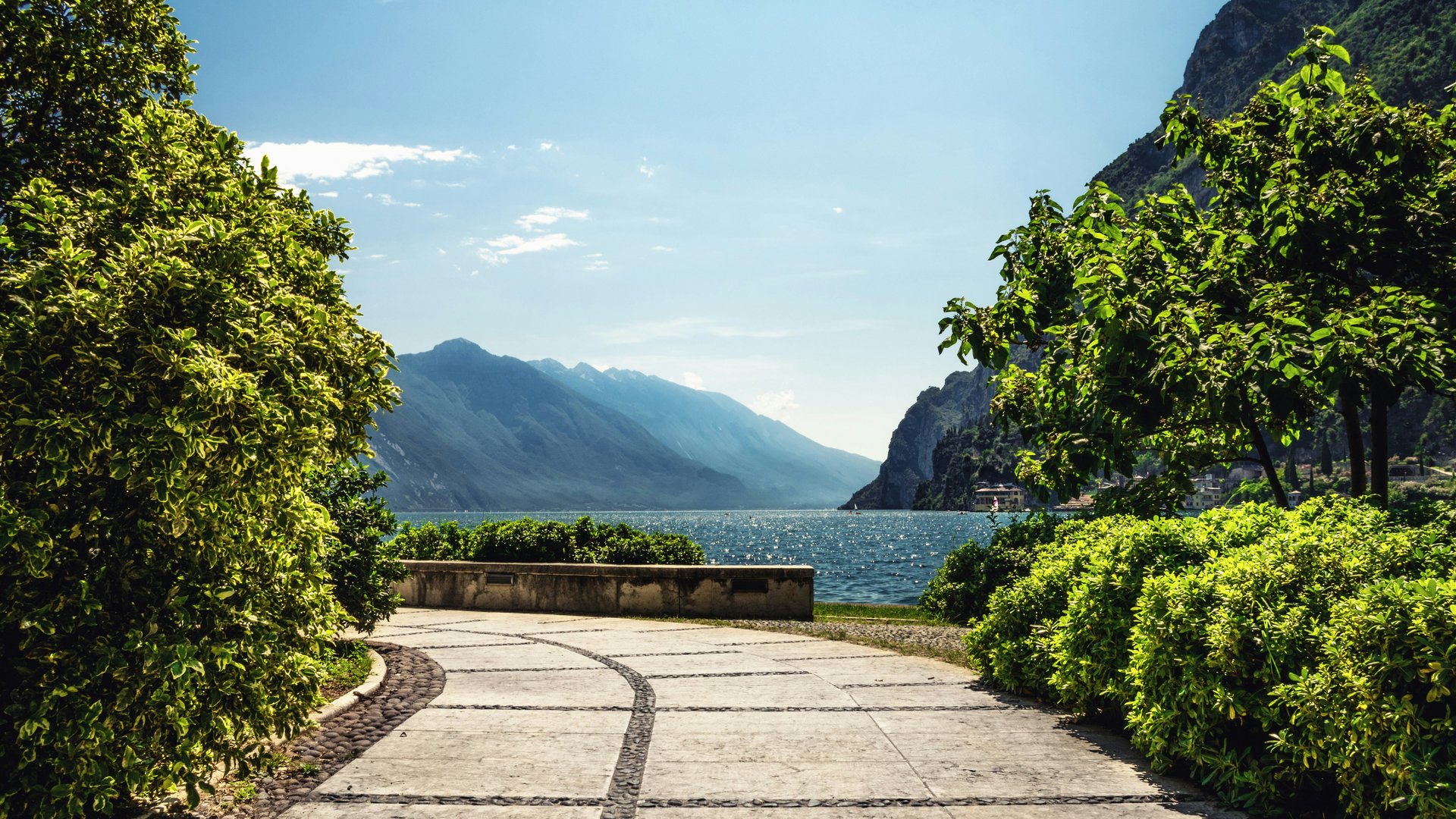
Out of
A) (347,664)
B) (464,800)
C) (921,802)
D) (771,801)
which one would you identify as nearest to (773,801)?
(771,801)

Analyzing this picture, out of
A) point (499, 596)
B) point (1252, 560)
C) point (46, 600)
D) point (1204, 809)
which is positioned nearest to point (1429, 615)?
point (1252, 560)

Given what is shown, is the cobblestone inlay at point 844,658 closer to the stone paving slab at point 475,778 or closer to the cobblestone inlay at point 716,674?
the cobblestone inlay at point 716,674

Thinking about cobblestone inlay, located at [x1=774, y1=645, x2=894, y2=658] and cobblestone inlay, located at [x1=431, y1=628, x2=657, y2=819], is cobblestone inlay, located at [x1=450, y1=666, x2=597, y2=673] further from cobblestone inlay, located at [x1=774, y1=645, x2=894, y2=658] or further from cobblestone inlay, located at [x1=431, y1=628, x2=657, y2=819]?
cobblestone inlay, located at [x1=774, y1=645, x2=894, y2=658]

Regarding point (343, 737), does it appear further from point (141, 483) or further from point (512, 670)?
point (141, 483)

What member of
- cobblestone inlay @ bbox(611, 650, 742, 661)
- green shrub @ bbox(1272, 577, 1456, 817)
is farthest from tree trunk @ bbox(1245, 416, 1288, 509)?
cobblestone inlay @ bbox(611, 650, 742, 661)

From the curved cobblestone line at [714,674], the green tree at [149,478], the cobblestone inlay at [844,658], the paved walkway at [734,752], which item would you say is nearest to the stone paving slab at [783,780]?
the paved walkway at [734,752]

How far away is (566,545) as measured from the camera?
1667 centimetres

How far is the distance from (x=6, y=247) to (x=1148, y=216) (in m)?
9.08

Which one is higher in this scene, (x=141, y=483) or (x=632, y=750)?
(x=141, y=483)

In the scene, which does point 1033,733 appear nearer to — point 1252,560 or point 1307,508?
point 1252,560

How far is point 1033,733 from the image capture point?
6.66 m

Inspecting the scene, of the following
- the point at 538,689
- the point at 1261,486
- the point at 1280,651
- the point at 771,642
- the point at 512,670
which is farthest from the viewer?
the point at 771,642

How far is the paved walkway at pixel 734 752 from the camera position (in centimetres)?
505

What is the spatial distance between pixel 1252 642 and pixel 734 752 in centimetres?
340
